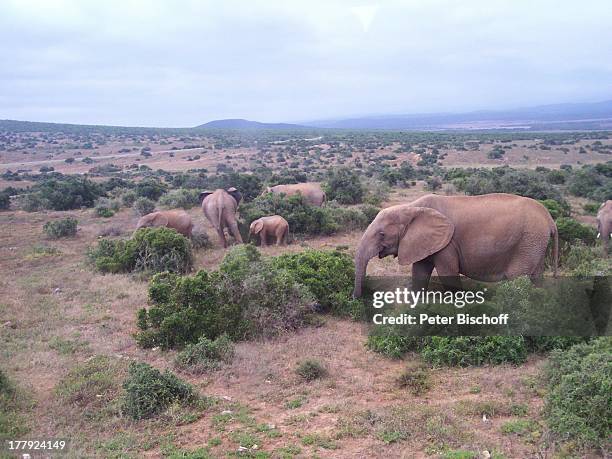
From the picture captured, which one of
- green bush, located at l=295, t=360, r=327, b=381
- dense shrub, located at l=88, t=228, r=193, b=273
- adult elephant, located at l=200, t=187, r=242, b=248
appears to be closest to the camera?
green bush, located at l=295, t=360, r=327, b=381

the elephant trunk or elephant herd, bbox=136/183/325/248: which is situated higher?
the elephant trunk

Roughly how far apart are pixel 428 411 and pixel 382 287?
12.4 ft

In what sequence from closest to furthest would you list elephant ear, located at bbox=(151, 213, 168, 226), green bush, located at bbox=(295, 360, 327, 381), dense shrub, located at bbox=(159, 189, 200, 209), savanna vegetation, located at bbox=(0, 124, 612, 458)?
savanna vegetation, located at bbox=(0, 124, 612, 458) < green bush, located at bbox=(295, 360, 327, 381) < elephant ear, located at bbox=(151, 213, 168, 226) < dense shrub, located at bbox=(159, 189, 200, 209)

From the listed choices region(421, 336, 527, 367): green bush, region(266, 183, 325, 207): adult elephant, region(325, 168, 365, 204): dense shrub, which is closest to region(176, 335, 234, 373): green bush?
region(421, 336, 527, 367): green bush

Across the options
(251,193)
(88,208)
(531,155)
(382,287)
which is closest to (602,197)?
(251,193)

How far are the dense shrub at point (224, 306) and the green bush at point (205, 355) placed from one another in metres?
0.51

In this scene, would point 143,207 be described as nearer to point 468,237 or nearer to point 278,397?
point 468,237

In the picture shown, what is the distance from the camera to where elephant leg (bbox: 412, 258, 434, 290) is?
334 inches

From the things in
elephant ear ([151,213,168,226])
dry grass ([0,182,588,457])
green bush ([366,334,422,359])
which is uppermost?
elephant ear ([151,213,168,226])

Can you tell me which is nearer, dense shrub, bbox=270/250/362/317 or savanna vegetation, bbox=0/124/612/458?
savanna vegetation, bbox=0/124/612/458

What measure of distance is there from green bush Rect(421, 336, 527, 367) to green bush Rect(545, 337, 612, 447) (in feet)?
3.22

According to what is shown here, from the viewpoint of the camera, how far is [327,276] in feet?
31.7

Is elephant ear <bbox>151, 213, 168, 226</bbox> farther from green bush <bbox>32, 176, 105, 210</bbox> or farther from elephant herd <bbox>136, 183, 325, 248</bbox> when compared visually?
green bush <bbox>32, 176, 105, 210</bbox>

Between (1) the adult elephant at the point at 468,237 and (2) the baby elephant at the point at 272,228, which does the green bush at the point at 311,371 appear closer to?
(1) the adult elephant at the point at 468,237
